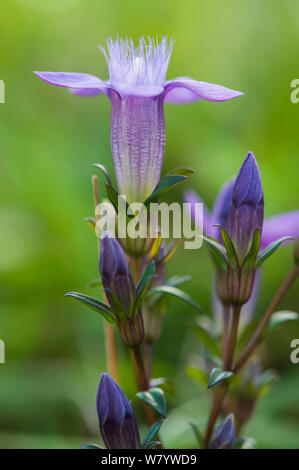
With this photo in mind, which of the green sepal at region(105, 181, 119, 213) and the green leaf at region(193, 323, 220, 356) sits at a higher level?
the green sepal at region(105, 181, 119, 213)

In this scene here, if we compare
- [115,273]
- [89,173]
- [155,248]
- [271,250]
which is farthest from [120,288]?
[89,173]

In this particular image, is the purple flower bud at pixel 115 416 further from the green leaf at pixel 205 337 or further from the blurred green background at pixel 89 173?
the blurred green background at pixel 89 173

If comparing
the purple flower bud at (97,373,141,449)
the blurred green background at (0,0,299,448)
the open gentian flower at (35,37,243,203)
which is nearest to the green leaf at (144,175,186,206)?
the open gentian flower at (35,37,243,203)

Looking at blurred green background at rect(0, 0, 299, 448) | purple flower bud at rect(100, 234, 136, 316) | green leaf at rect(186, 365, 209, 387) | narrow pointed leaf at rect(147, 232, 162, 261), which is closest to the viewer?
purple flower bud at rect(100, 234, 136, 316)

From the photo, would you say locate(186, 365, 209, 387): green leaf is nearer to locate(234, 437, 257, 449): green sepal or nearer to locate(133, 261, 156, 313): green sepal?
locate(234, 437, 257, 449): green sepal

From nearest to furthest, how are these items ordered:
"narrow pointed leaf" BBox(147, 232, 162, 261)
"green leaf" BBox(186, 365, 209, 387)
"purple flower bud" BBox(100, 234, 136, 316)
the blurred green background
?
"purple flower bud" BBox(100, 234, 136, 316), "narrow pointed leaf" BBox(147, 232, 162, 261), "green leaf" BBox(186, 365, 209, 387), the blurred green background

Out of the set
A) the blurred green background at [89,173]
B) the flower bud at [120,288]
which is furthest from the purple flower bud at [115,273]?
the blurred green background at [89,173]

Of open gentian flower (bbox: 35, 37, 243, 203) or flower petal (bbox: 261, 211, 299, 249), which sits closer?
open gentian flower (bbox: 35, 37, 243, 203)

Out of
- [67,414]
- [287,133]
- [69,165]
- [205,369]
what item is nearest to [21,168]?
[69,165]
